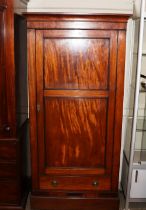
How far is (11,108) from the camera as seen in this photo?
1.92 meters

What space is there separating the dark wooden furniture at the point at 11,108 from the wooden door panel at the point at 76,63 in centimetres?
25

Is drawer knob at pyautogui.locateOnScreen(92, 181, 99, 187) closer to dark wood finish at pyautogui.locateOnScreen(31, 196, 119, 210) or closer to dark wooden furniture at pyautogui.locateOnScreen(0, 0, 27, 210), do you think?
dark wood finish at pyautogui.locateOnScreen(31, 196, 119, 210)

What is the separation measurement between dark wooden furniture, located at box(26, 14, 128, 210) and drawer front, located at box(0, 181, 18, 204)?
0.16 m

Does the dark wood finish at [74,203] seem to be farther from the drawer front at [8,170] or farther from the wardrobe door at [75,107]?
the drawer front at [8,170]

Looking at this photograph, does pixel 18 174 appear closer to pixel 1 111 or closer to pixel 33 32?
pixel 1 111

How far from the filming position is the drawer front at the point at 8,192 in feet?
6.85

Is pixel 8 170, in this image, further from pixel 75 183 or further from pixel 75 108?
pixel 75 108

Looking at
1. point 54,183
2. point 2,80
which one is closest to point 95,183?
point 54,183

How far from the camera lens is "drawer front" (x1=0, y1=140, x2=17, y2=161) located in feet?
6.53

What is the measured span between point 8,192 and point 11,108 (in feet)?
2.41

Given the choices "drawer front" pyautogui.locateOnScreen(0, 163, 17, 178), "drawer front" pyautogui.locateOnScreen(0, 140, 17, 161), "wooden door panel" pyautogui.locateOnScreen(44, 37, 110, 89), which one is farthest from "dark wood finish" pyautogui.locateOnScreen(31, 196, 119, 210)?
"wooden door panel" pyautogui.locateOnScreen(44, 37, 110, 89)

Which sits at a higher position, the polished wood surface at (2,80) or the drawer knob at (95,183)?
the polished wood surface at (2,80)

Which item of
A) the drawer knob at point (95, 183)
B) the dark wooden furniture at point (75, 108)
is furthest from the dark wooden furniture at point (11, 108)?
the drawer knob at point (95, 183)

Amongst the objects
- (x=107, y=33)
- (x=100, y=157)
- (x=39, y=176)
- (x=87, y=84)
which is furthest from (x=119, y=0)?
(x=39, y=176)
